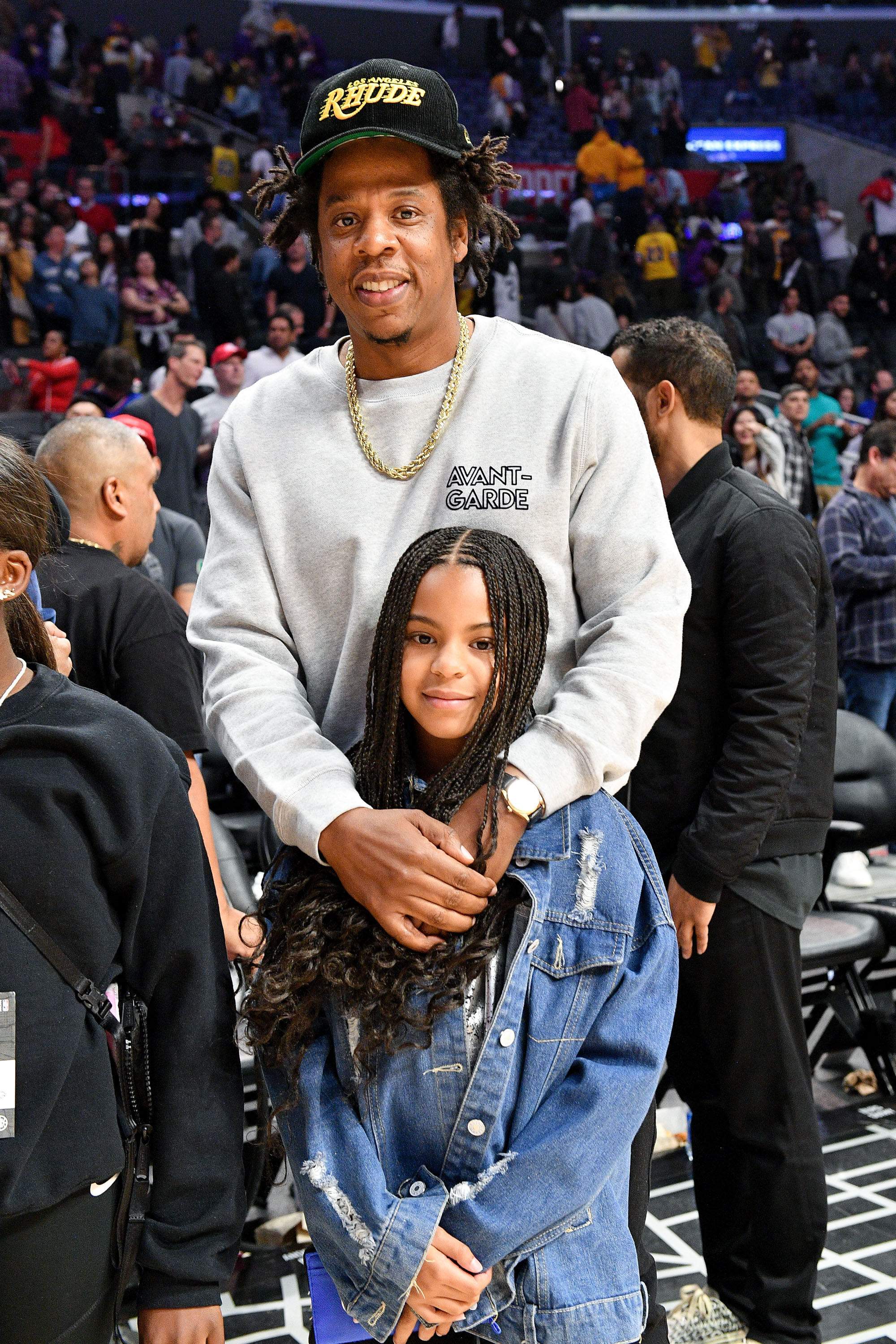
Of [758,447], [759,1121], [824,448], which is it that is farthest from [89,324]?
[759,1121]

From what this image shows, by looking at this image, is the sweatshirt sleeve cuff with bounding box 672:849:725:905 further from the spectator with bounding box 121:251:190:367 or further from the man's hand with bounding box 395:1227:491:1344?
the spectator with bounding box 121:251:190:367

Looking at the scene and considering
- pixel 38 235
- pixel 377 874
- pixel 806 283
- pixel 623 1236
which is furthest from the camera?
pixel 806 283

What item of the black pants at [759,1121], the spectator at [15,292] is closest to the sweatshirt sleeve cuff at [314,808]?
the black pants at [759,1121]

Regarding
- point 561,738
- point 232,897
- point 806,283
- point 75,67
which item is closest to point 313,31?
point 75,67

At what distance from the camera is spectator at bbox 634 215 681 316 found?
1308cm

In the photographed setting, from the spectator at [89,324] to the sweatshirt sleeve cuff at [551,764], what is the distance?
8851 mm

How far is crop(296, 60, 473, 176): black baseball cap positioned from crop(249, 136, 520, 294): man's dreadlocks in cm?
4

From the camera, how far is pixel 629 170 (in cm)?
1548

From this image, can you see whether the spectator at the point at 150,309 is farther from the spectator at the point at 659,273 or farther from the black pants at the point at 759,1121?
the black pants at the point at 759,1121

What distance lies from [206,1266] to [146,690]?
1337mm

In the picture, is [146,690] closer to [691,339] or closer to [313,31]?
[691,339]

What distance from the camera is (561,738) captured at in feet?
4.84

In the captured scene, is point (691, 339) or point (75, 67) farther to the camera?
point (75, 67)

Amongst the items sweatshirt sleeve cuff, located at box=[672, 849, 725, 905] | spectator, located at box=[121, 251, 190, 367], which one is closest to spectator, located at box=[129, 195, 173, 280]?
spectator, located at box=[121, 251, 190, 367]
